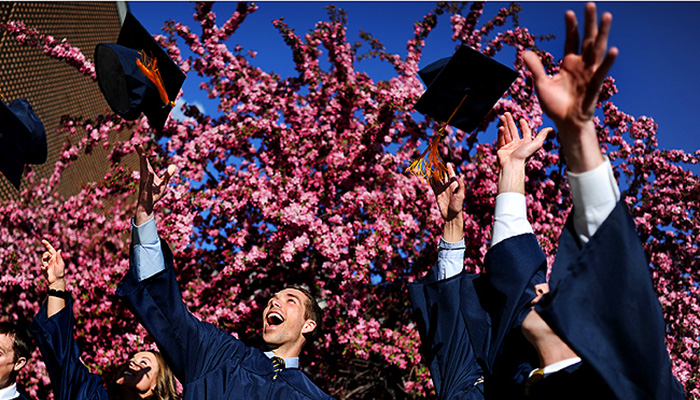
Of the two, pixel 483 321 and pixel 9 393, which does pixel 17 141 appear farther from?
pixel 483 321

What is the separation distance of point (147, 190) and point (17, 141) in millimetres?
1324

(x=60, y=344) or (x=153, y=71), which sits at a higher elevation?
(x=153, y=71)

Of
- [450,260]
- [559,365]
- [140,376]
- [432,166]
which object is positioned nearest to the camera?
[559,365]

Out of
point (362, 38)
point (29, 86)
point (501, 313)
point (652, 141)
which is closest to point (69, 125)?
point (362, 38)

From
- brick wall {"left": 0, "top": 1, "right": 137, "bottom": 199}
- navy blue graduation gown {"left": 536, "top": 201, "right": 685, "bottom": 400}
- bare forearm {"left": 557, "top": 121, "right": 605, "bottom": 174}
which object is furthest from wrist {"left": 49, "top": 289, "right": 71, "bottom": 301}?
brick wall {"left": 0, "top": 1, "right": 137, "bottom": 199}

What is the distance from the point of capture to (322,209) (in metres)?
5.80

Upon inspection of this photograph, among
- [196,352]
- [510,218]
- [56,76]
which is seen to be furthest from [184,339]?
[56,76]

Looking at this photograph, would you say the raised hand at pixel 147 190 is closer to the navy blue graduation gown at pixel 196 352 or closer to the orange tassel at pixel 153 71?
the navy blue graduation gown at pixel 196 352

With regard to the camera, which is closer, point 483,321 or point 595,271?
point 595,271

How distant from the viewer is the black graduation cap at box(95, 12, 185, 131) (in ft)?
9.22

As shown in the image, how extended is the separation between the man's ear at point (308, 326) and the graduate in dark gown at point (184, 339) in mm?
266

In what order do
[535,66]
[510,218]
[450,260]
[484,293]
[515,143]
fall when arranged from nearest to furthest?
1. [535,66]
2. [510,218]
3. [484,293]
4. [515,143]
5. [450,260]

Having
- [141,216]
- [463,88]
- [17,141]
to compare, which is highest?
[17,141]

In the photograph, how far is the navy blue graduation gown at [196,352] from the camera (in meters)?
2.44
